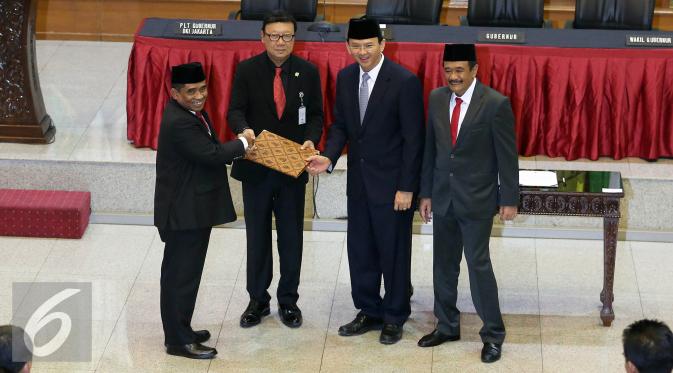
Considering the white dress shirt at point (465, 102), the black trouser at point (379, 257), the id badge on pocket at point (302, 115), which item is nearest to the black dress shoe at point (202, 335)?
the black trouser at point (379, 257)

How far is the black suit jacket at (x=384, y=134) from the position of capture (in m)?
5.62

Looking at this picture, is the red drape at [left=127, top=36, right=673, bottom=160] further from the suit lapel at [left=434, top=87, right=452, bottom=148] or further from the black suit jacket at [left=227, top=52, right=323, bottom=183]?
the suit lapel at [left=434, top=87, right=452, bottom=148]

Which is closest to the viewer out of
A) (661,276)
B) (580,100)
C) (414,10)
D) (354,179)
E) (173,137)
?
(173,137)

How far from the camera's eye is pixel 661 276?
6680 mm

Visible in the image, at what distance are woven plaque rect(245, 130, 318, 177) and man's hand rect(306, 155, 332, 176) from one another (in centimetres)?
3

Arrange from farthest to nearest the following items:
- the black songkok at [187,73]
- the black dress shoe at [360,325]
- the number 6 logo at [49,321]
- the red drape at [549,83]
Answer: the red drape at [549,83], the black dress shoe at [360,325], the number 6 logo at [49,321], the black songkok at [187,73]

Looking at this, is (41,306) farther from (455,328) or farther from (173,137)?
(455,328)

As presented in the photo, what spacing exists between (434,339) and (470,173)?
93 centimetres

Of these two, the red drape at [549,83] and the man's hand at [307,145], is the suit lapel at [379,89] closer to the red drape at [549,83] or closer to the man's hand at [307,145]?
the man's hand at [307,145]

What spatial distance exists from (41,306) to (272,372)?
145 centimetres

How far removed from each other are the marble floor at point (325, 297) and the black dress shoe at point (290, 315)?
43 mm

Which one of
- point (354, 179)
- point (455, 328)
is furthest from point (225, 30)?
point (455, 328)

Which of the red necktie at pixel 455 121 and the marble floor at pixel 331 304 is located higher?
the red necktie at pixel 455 121

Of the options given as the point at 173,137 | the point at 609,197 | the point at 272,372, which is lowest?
the point at 272,372
